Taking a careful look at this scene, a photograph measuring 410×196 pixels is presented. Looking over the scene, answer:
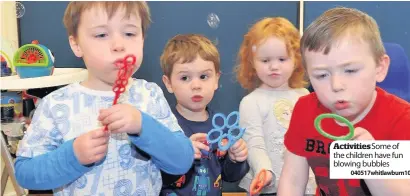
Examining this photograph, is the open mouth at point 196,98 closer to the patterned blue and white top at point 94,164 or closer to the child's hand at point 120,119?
the patterned blue and white top at point 94,164

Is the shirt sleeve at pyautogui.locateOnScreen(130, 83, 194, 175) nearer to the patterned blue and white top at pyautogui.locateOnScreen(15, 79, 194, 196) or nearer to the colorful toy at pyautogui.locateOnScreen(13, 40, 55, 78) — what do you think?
the patterned blue and white top at pyautogui.locateOnScreen(15, 79, 194, 196)

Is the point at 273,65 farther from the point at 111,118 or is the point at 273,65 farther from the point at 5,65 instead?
the point at 5,65

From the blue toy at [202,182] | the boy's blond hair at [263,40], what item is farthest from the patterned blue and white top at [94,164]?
the boy's blond hair at [263,40]

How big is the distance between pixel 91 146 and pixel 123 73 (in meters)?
0.13

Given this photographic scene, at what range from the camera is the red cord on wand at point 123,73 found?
29.5 inches

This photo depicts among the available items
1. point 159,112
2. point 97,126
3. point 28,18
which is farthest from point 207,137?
point 28,18

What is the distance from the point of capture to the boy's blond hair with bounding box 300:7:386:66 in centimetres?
75

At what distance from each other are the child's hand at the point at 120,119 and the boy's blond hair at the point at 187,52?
405mm

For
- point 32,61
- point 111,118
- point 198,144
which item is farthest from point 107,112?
point 32,61

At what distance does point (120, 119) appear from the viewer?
0.76 meters

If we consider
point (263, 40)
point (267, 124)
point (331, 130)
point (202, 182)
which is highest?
point (263, 40)

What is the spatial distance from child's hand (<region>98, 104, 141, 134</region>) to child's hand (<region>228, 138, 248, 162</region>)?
1.11 ft

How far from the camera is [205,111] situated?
3.98 ft

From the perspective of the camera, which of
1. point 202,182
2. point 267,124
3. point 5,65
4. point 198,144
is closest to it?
point 198,144
